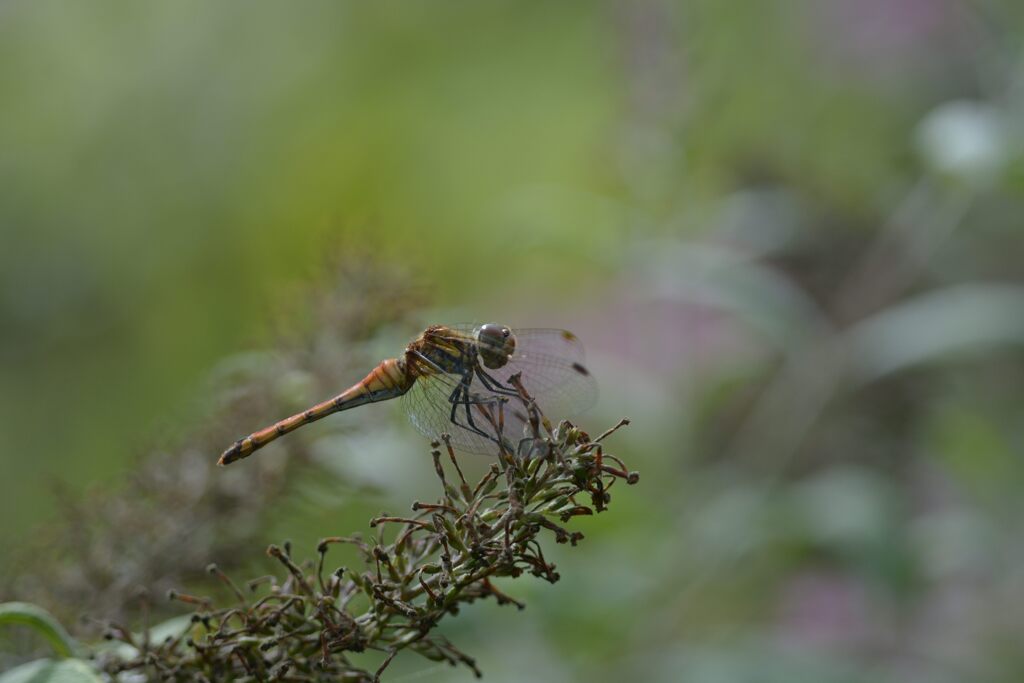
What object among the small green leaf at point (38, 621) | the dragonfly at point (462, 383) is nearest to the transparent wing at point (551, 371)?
the dragonfly at point (462, 383)

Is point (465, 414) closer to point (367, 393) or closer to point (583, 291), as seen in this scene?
point (367, 393)

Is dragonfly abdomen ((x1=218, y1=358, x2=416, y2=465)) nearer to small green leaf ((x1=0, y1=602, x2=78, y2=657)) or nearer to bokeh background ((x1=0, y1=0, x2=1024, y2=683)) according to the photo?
bokeh background ((x1=0, y1=0, x2=1024, y2=683))

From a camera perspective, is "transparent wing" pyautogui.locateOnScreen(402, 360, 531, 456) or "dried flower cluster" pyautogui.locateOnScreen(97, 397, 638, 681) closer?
"dried flower cluster" pyautogui.locateOnScreen(97, 397, 638, 681)

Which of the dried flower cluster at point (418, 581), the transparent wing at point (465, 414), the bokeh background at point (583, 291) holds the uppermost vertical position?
the bokeh background at point (583, 291)

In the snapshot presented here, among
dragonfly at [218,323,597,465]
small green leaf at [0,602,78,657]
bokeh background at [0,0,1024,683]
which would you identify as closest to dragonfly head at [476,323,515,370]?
dragonfly at [218,323,597,465]

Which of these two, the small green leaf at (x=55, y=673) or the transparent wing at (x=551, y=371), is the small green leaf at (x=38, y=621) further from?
the transparent wing at (x=551, y=371)

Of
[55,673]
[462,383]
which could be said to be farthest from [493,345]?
[55,673]

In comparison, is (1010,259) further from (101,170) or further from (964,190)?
(101,170)
